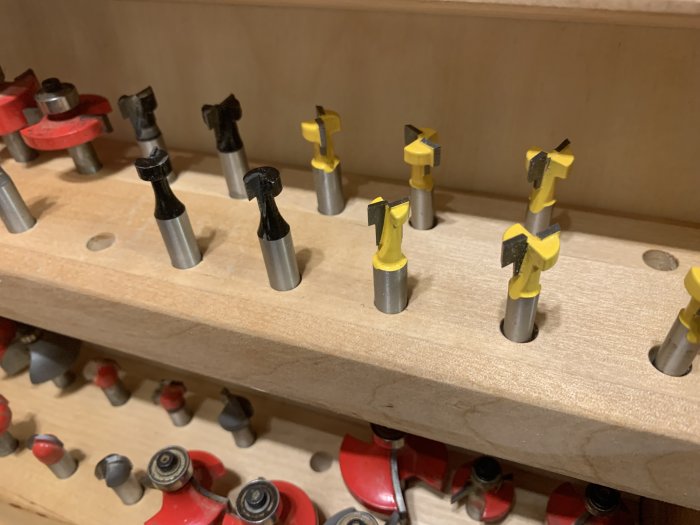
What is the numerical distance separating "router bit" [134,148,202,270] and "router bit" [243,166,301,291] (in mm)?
75

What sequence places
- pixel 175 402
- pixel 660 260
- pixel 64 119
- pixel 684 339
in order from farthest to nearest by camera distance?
pixel 175 402 → pixel 64 119 → pixel 660 260 → pixel 684 339

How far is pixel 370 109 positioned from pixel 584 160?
0.68ft

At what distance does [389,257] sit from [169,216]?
19cm

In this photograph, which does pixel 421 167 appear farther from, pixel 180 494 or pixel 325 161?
pixel 180 494

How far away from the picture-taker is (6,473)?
68cm

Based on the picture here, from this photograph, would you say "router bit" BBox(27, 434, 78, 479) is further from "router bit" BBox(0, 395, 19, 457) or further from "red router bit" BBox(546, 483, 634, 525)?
"red router bit" BBox(546, 483, 634, 525)

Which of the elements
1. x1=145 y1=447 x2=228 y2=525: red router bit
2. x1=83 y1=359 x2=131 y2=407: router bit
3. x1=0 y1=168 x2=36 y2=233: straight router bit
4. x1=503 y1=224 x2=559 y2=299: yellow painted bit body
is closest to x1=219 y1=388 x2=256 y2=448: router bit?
x1=145 y1=447 x2=228 y2=525: red router bit

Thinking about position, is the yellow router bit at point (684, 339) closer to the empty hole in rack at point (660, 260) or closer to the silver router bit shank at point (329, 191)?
the empty hole in rack at point (660, 260)

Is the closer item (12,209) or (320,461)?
(12,209)

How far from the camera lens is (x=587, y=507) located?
54 centimetres

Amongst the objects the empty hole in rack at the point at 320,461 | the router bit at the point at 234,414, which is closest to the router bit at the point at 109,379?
the router bit at the point at 234,414

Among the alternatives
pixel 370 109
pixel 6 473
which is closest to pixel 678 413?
pixel 370 109

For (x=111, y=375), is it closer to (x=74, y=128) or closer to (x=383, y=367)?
(x=74, y=128)

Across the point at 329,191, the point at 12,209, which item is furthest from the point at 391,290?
the point at 12,209
